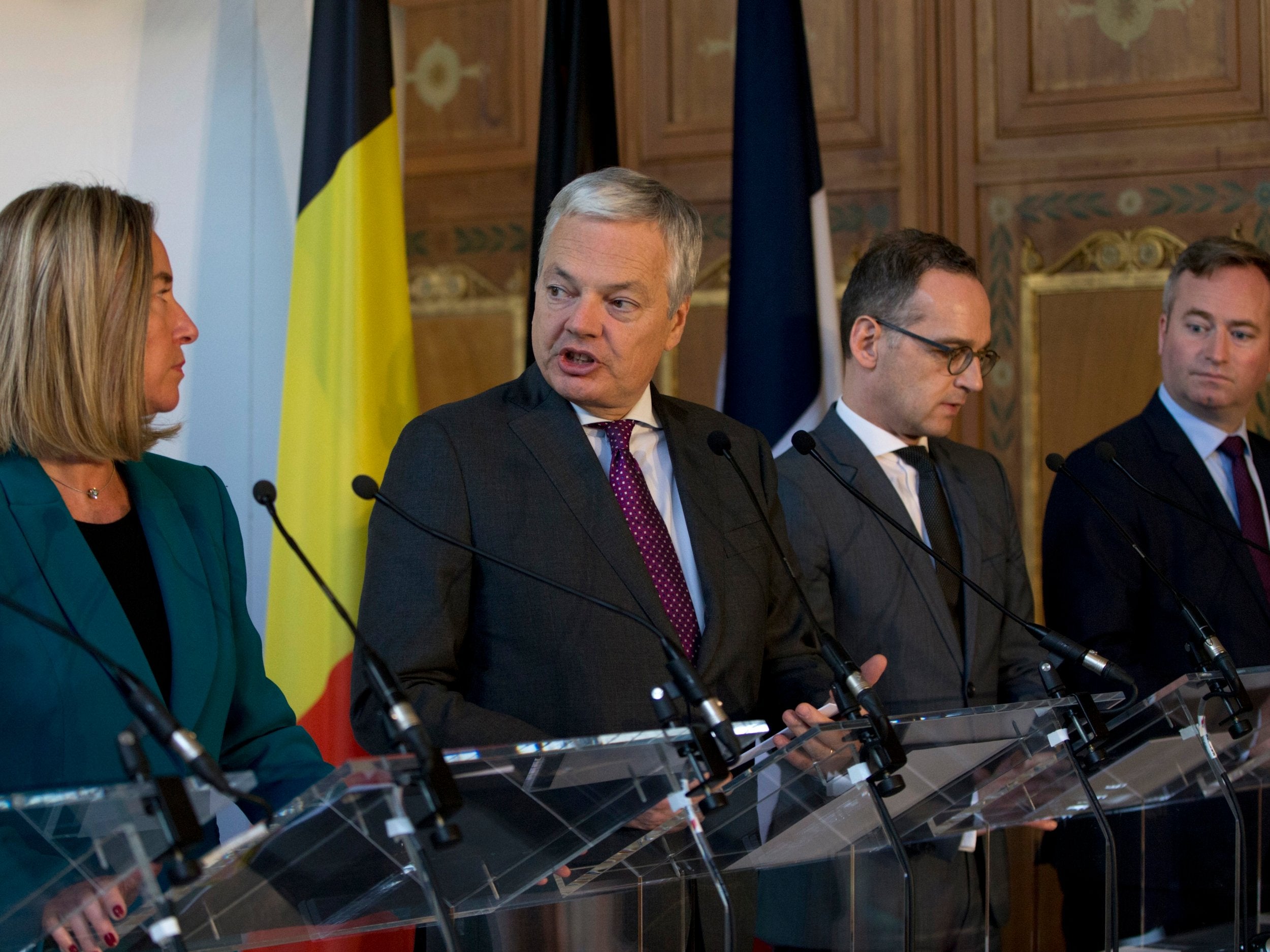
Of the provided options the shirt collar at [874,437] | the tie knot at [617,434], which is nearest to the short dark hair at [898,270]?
the shirt collar at [874,437]

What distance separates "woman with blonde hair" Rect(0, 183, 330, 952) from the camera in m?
1.80

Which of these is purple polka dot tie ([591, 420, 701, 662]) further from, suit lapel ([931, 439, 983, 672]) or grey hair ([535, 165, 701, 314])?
suit lapel ([931, 439, 983, 672])

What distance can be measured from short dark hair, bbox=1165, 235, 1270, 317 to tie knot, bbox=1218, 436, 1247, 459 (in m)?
0.31

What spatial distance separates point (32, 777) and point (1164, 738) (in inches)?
57.5

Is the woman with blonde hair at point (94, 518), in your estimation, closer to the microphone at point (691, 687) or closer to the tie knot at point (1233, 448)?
the microphone at point (691, 687)

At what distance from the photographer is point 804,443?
207cm

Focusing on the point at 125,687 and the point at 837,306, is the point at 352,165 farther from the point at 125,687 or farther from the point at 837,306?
the point at 125,687

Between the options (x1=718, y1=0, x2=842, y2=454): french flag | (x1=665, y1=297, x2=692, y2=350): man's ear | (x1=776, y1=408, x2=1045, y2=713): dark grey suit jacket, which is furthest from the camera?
(x1=718, y1=0, x2=842, y2=454): french flag

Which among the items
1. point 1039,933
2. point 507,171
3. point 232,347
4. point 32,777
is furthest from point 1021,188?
point 32,777

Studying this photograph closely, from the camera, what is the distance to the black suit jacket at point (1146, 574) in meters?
2.78

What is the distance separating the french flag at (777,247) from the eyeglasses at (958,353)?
639 millimetres

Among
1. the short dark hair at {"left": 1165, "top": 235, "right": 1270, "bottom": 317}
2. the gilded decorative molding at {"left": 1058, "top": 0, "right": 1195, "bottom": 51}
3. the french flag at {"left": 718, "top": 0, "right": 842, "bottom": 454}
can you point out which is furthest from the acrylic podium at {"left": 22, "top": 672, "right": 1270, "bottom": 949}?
the gilded decorative molding at {"left": 1058, "top": 0, "right": 1195, "bottom": 51}

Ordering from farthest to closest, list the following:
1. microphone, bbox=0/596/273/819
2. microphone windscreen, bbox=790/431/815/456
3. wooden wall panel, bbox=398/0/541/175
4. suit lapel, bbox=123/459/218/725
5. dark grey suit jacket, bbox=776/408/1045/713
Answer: wooden wall panel, bbox=398/0/541/175
dark grey suit jacket, bbox=776/408/1045/713
microphone windscreen, bbox=790/431/815/456
suit lapel, bbox=123/459/218/725
microphone, bbox=0/596/273/819

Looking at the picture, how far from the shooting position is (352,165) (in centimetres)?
306
